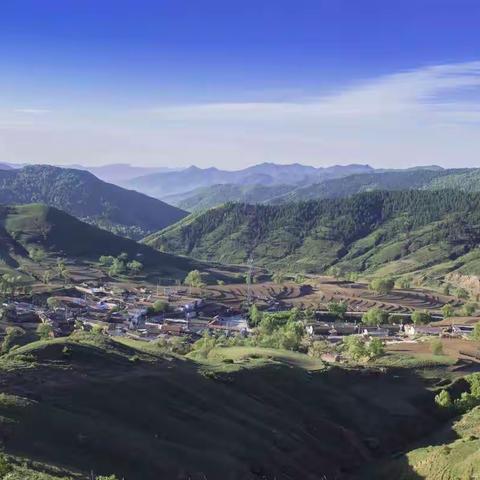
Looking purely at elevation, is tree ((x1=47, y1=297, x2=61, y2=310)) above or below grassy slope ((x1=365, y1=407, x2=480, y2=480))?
below

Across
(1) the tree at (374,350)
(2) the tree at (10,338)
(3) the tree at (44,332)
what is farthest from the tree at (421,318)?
(2) the tree at (10,338)

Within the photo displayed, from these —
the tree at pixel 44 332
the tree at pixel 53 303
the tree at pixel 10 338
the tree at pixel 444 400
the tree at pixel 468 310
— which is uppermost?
the tree at pixel 10 338

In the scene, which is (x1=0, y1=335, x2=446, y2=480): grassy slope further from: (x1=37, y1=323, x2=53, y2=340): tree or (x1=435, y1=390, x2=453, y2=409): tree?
(x1=37, y1=323, x2=53, y2=340): tree

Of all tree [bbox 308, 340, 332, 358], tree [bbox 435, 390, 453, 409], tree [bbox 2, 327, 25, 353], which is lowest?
tree [bbox 308, 340, 332, 358]

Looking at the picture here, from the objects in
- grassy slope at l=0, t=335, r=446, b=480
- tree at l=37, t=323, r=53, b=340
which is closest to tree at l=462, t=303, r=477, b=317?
grassy slope at l=0, t=335, r=446, b=480

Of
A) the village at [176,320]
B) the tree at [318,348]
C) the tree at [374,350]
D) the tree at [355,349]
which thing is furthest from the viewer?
the village at [176,320]

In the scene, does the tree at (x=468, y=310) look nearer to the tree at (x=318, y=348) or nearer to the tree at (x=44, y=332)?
the tree at (x=318, y=348)

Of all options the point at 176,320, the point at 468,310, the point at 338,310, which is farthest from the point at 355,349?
the point at 468,310

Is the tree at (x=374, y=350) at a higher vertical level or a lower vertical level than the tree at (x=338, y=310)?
higher
